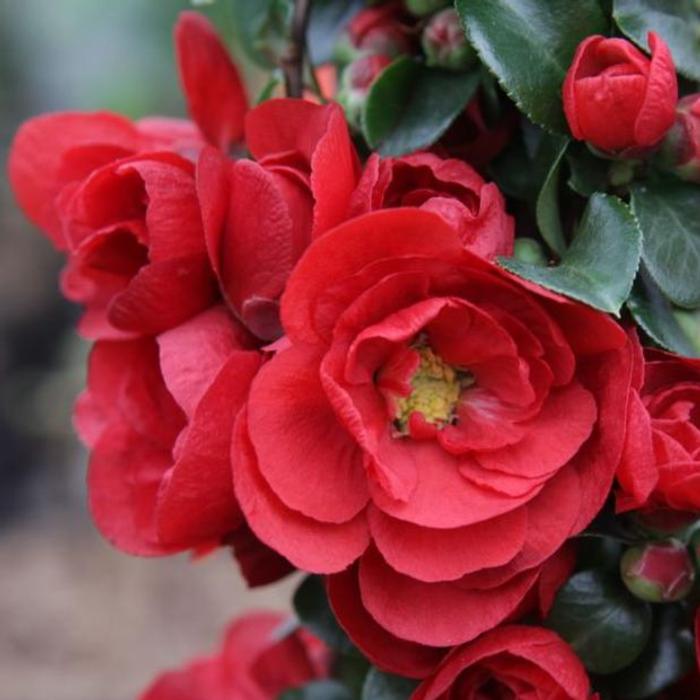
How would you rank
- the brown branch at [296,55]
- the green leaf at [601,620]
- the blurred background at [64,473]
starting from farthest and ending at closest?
the blurred background at [64,473], the brown branch at [296,55], the green leaf at [601,620]

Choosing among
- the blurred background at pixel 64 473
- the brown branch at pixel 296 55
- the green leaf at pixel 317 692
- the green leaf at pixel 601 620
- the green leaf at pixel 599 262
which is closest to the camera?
the green leaf at pixel 599 262

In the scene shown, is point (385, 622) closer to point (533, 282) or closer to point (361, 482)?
point (361, 482)

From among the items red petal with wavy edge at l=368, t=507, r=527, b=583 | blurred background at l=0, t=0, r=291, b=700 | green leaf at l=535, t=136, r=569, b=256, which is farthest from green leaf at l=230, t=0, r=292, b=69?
blurred background at l=0, t=0, r=291, b=700

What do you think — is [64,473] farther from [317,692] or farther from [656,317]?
[656,317]

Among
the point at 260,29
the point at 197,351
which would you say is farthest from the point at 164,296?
the point at 260,29

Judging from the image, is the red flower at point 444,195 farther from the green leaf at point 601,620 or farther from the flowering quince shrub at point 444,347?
the green leaf at point 601,620

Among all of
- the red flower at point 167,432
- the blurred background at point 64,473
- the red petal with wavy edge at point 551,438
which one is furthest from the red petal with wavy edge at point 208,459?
the blurred background at point 64,473
